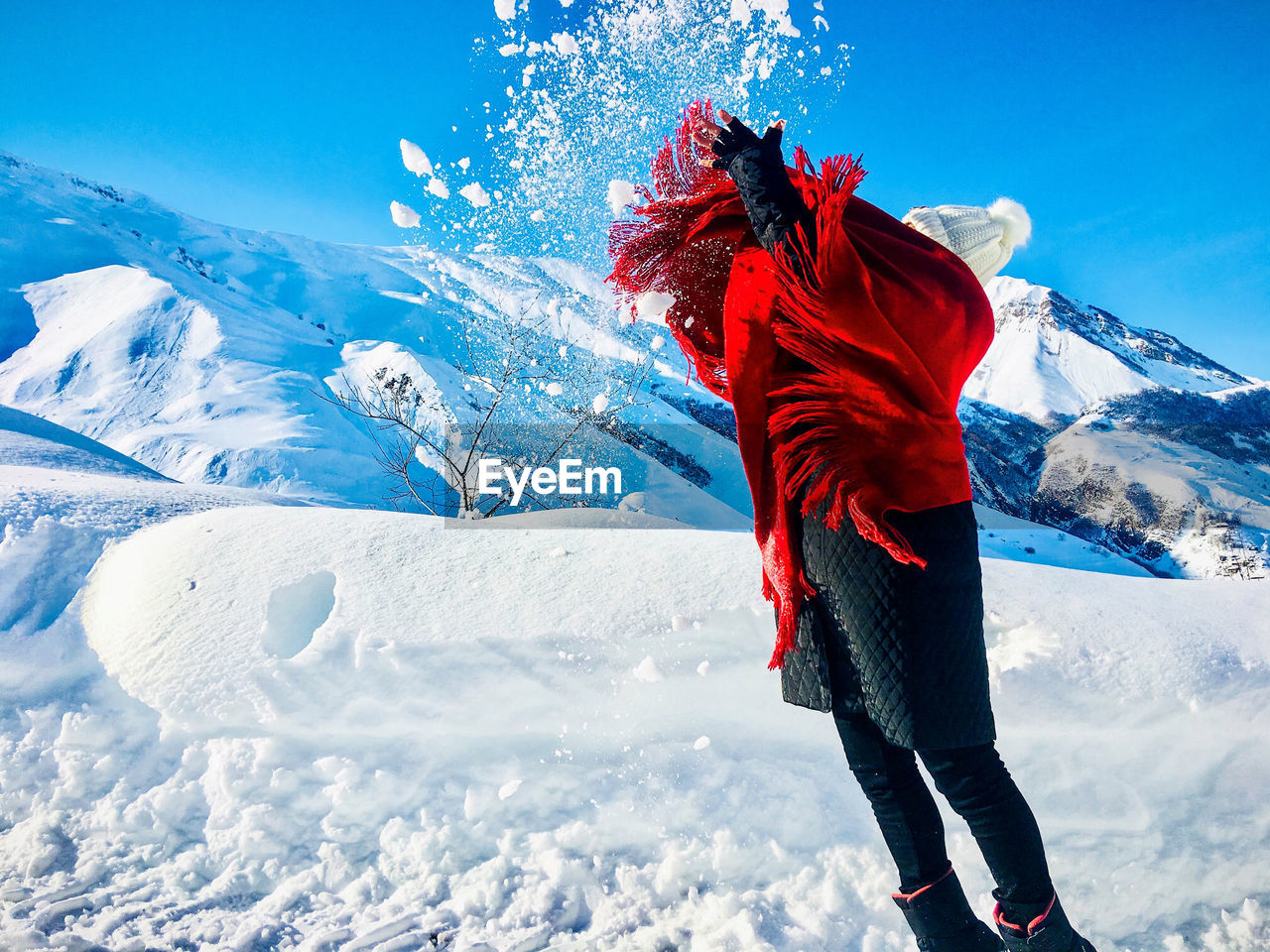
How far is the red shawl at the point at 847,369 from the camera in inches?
31.9

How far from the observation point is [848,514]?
0.87m

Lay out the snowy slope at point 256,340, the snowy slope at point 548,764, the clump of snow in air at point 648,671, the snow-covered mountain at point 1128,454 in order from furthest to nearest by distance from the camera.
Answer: the snow-covered mountain at point 1128,454
the snowy slope at point 256,340
the clump of snow in air at point 648,671
the snowy slope at point 548,764

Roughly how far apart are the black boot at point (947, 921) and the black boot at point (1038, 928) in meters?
0.05

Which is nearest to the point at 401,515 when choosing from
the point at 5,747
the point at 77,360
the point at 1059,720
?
the point at 5,747

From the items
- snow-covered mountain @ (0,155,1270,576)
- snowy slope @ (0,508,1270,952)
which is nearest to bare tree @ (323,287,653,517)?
snow-covered mountain @ (0,155,1270,576)

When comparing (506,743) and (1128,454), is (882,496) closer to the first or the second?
(506,743)

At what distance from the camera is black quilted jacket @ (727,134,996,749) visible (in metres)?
0.83

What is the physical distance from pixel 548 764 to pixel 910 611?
1.10 m

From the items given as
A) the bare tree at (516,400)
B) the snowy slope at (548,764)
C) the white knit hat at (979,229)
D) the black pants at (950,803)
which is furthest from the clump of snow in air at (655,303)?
the bare tree at (516,400)

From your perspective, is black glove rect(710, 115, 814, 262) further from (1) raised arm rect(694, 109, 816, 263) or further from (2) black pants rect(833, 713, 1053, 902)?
(2) black pants rect(833, 713, 1053, 902)

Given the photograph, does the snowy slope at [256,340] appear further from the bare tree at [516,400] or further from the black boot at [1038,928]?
the black boot at [1038,928]

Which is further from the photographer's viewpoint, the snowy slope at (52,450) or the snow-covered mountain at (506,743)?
the snowy slope at (52,450)

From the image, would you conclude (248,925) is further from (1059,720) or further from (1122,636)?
(1122,636)

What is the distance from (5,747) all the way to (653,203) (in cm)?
205
